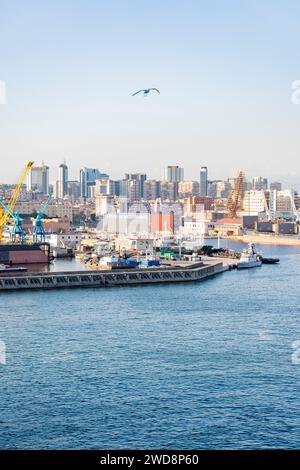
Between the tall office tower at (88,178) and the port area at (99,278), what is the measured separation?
44923 millimetres

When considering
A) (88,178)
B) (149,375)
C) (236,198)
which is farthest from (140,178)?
(149,375)

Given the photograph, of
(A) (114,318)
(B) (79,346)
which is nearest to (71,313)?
(A) (114,318)

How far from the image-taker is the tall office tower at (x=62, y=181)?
185 feet

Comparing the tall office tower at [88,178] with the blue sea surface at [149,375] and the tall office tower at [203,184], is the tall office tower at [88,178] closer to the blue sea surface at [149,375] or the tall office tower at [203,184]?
the tall office tower at [203,184]

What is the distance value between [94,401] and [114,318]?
10.3 feet

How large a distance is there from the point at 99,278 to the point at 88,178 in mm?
50036

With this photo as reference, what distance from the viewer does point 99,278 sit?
11.0 metres

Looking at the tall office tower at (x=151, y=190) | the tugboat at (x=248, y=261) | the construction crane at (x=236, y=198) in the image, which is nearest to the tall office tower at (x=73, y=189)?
the tall office tower at (x=151, y=190)

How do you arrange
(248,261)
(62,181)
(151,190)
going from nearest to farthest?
(248,261) → (151,190) → (62,181)

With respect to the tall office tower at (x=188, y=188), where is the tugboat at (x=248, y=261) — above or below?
below

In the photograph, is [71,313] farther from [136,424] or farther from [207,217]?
[207,217]

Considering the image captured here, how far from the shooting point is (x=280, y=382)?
4.85 meters

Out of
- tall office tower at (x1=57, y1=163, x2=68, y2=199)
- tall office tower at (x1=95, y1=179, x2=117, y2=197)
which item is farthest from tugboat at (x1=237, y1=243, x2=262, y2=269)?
tall office tower at (x1=57, y1=163, x2=68, y2=199)

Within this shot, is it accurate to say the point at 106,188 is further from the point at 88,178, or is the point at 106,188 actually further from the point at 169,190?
the point at 88,178
